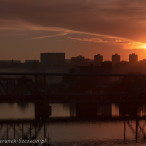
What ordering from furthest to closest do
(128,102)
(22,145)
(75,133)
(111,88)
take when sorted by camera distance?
(111,88), (128,102), (75,133), (22,145)

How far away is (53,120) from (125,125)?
11506 mm

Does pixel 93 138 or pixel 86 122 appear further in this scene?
pixel 86 122

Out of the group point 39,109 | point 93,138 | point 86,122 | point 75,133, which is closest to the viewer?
point 93,138

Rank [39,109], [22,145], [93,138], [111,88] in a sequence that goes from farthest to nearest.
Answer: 1. [111,88]
2. [39,109]
3. [93,138]
4. [22,145]

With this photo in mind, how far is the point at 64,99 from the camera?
80.1 meters

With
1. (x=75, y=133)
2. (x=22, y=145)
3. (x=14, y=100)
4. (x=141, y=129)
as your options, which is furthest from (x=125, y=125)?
(x=22, y=145)

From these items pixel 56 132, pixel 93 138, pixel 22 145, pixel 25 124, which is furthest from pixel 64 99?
pixel 22 145

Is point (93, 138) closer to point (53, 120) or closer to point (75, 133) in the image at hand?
point (75, 133)

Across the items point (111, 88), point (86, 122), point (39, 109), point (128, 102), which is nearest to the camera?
point (86, 122)

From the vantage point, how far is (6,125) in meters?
62.0

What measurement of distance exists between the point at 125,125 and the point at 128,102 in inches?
962

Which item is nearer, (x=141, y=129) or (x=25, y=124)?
(x=141, y=129)

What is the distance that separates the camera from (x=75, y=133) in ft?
181

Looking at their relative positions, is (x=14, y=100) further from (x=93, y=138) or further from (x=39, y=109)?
(x=93, y=138)
